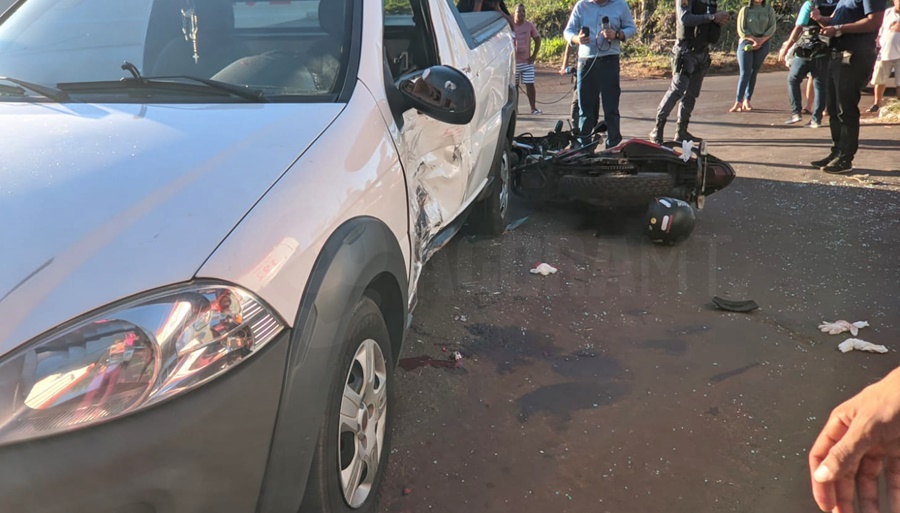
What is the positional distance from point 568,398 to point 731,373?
83cm

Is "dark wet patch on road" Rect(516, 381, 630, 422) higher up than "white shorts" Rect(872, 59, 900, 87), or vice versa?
"white shorts" Rect(872, 59, 900, 87)

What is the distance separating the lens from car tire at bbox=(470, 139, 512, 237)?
4.86 meters

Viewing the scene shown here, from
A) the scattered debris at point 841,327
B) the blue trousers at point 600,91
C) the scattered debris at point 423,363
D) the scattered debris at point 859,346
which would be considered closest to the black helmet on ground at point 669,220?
the scattered debris at point 841,327

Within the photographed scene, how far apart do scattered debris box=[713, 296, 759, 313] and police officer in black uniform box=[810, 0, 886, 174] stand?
135 inches

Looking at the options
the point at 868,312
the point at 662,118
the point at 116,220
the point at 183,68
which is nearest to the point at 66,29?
the point at 183,68

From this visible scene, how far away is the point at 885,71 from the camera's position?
9734 mm

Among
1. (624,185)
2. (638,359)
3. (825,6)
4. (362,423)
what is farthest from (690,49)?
(362,423)

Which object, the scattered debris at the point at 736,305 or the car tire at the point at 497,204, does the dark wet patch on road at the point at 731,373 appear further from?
the car tire at the point at 497,204

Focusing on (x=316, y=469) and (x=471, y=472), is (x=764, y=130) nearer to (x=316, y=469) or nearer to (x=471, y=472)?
(x=471, y=472)

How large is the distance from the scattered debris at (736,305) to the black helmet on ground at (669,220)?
846 millimetres

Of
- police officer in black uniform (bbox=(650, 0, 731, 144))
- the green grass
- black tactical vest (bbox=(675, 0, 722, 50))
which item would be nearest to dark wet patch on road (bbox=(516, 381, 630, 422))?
police officer in black uniform (bbox=(650, 0, 731, 144))

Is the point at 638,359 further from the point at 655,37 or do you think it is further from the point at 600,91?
the point at 655,37

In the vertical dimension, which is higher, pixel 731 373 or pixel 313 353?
pixel 313 353

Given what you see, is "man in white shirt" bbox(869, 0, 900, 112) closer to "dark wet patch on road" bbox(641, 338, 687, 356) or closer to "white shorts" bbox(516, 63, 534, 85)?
"white shorts" bbox(516, 63, 534, 85)
